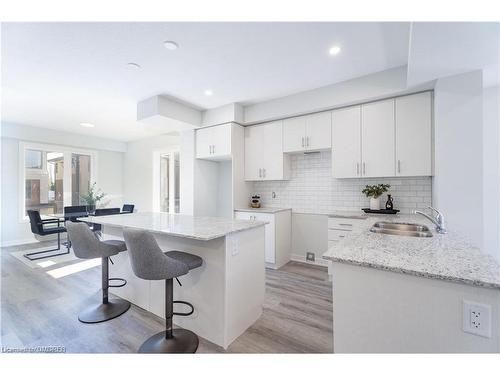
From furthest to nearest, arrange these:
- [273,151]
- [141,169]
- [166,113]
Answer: [141,169] → [273,151] → [166,113]

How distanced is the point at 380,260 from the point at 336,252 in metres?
0.22

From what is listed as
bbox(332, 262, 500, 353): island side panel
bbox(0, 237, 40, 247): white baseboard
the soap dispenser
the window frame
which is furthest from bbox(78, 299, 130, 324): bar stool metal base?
the window frame

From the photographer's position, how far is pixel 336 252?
1.27m

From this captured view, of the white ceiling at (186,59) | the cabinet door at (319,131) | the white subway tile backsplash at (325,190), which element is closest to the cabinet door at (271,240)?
the white subway tile backsplash at (325,190)

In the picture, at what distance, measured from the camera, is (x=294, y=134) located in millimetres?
3688

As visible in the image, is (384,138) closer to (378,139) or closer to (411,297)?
(378,139)

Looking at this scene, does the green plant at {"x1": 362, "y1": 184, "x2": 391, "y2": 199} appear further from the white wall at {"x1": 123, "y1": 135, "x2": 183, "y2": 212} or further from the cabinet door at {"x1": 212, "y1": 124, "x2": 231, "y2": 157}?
the white wall at {"x1": 123, "y1": 135, "x2": 183, "y2": 212}

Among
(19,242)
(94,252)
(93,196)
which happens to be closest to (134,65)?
(94,252)

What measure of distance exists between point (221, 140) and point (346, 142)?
201 centimetres

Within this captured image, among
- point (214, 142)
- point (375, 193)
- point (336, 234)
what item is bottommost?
point (336, 234)

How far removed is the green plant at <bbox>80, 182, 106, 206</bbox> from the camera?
19.2 feet

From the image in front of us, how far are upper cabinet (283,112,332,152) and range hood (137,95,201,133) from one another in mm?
1621
